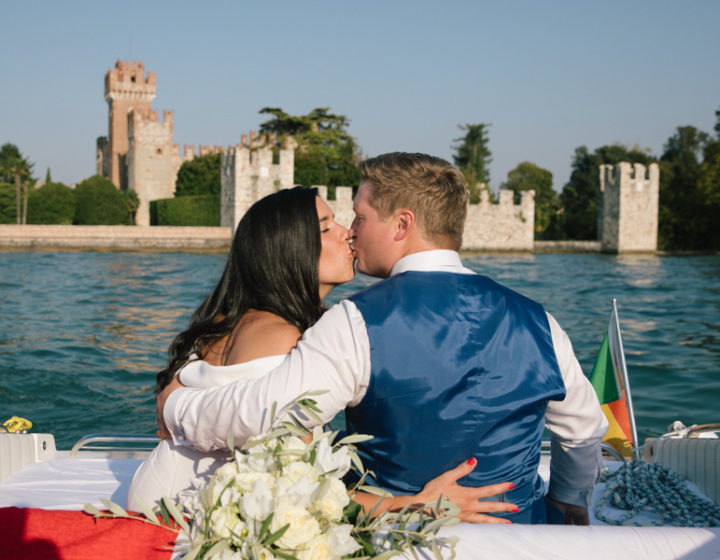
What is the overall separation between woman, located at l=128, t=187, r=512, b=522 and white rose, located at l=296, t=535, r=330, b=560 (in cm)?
49

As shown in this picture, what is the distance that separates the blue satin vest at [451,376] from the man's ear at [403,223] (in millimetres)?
128

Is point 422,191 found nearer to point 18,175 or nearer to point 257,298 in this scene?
point 257,298

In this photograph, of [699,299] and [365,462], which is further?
[699,299]

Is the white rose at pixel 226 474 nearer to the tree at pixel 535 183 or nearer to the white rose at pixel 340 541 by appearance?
the white rose at pixel 340 541

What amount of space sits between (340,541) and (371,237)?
668 mm

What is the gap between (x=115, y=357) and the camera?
8094mm

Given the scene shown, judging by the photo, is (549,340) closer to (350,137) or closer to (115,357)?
(115,357)

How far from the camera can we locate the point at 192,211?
97.6ft

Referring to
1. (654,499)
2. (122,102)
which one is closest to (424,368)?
(654,499)

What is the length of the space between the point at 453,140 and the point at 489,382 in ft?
132

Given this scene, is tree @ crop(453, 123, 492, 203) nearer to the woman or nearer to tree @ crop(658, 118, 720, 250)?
tree @ crop(658, 118, 720, 250)

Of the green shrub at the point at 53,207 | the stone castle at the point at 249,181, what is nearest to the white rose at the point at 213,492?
the stone castle at the point at 249,181

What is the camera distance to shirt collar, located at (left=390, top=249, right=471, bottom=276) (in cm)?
150

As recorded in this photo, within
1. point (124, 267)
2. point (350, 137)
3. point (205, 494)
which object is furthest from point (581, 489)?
point (350, 137)
